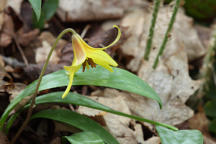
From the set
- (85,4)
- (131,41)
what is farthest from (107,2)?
(131,41)

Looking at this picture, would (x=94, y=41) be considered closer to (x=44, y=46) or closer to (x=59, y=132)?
(x=44, y=46)

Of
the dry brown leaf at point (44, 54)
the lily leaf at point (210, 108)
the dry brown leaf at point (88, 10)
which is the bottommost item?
the lily leaf at point (210, 108)

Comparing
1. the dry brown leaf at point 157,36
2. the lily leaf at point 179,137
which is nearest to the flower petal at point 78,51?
the lily leaf at point 179,137

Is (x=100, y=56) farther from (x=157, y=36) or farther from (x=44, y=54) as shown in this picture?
(x=157, y=36)

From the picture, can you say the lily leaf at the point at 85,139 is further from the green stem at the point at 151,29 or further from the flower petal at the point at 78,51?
the green stem at the point at 151,29

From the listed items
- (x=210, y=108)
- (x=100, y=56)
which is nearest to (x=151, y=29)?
(x=210, y=108)

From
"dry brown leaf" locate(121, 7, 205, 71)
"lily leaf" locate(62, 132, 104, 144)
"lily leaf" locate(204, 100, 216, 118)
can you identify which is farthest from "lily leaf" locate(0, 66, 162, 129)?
"lily leaf" locate(204, 100, 216, 118)
